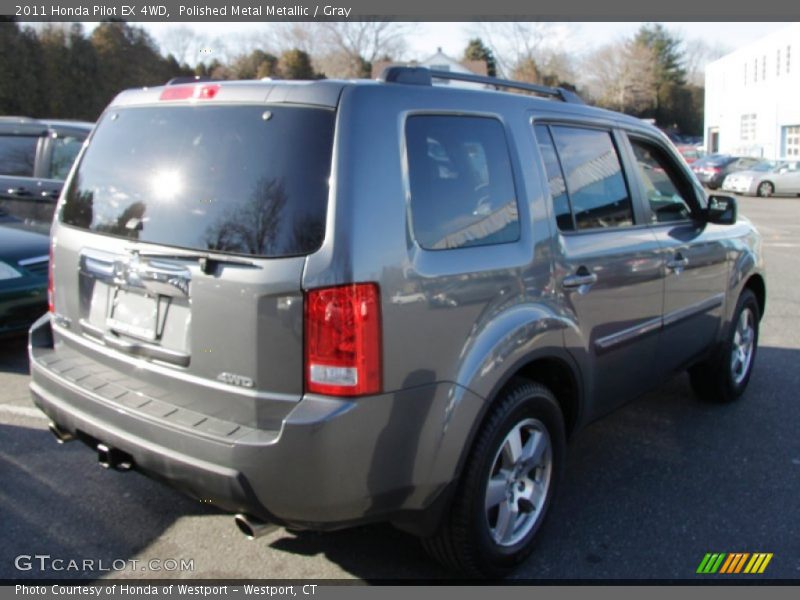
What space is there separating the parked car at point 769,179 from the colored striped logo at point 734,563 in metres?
28.0

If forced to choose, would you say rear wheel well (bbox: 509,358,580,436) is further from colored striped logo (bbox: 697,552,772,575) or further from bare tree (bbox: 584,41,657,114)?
bare tree (bbox: 584,41,657,114)

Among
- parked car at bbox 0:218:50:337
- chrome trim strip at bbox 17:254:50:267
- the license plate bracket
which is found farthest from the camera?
chrome trim strip at bbox 17:254:50:267

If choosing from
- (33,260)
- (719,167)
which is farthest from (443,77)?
(719,167)

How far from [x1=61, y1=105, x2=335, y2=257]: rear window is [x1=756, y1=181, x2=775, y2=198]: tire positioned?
29236 millimetres

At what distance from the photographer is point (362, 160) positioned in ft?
8.17

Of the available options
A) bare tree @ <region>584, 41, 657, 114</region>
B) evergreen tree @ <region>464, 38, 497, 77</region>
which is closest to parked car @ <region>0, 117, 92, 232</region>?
evergreen tree @ <region>464, 38, 497, 77</region>

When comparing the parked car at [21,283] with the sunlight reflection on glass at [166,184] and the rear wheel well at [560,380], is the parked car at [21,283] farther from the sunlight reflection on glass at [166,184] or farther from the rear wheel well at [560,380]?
the rear wheel well at [560,380]

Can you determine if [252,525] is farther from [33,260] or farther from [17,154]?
[17,154]

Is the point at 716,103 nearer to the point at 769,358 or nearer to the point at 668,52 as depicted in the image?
the point at 668,52

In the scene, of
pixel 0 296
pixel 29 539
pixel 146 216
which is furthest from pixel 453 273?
pixel 0 296

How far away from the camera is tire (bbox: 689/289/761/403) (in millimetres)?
5059

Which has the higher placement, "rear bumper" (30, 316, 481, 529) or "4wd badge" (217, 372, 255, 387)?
"4wd badge" (217, 372, 255, 387)

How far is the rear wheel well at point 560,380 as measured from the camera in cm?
328

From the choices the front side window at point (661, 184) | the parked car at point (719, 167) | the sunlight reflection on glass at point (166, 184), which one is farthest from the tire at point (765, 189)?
the sunlight reflection on glass at point (166, 184)
